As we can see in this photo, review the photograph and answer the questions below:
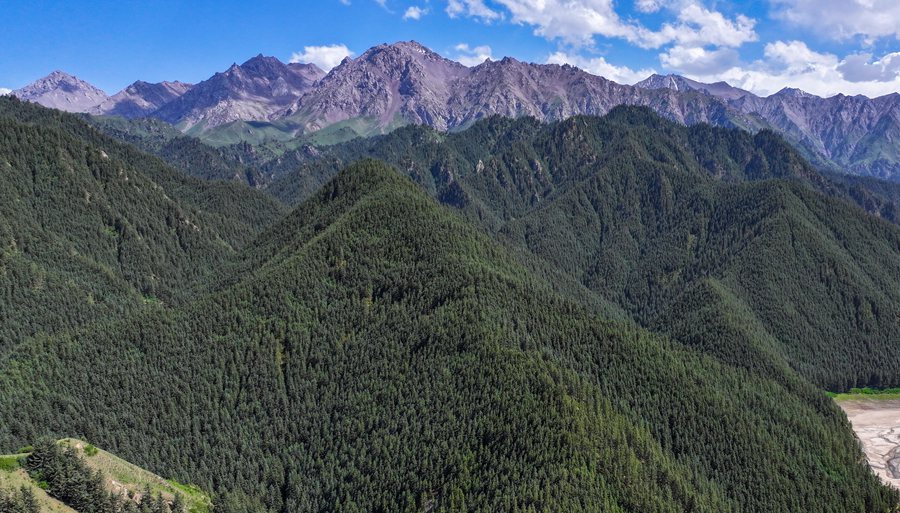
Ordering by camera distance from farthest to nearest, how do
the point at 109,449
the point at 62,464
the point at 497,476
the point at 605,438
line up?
the point at 109,449 < the point at 605,438 < the point at 497,476 < the point at 62,464

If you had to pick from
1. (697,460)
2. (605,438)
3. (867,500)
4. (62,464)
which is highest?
(62,464)

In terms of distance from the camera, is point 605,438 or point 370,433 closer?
point 605,438

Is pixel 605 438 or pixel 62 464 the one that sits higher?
pixel 62 464

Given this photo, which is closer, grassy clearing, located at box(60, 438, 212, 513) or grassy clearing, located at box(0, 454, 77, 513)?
grassy clearing, located at box(0, 454, 77, 513)

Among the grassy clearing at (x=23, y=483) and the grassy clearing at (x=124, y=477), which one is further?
the grassy clearing at (x=124, y=477)

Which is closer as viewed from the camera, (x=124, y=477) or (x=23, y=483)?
(x=23, y=483)

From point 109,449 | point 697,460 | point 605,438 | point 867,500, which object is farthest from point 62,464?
point 867,500

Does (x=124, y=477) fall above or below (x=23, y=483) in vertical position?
below

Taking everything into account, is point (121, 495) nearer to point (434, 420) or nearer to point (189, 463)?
point (189, 463)

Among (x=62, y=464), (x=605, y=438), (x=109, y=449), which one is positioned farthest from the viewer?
(x=109, y=449)

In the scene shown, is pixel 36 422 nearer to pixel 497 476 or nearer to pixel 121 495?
pixel 121 495

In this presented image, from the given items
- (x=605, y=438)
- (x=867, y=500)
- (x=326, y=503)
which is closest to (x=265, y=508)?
(x=326, y=503)
